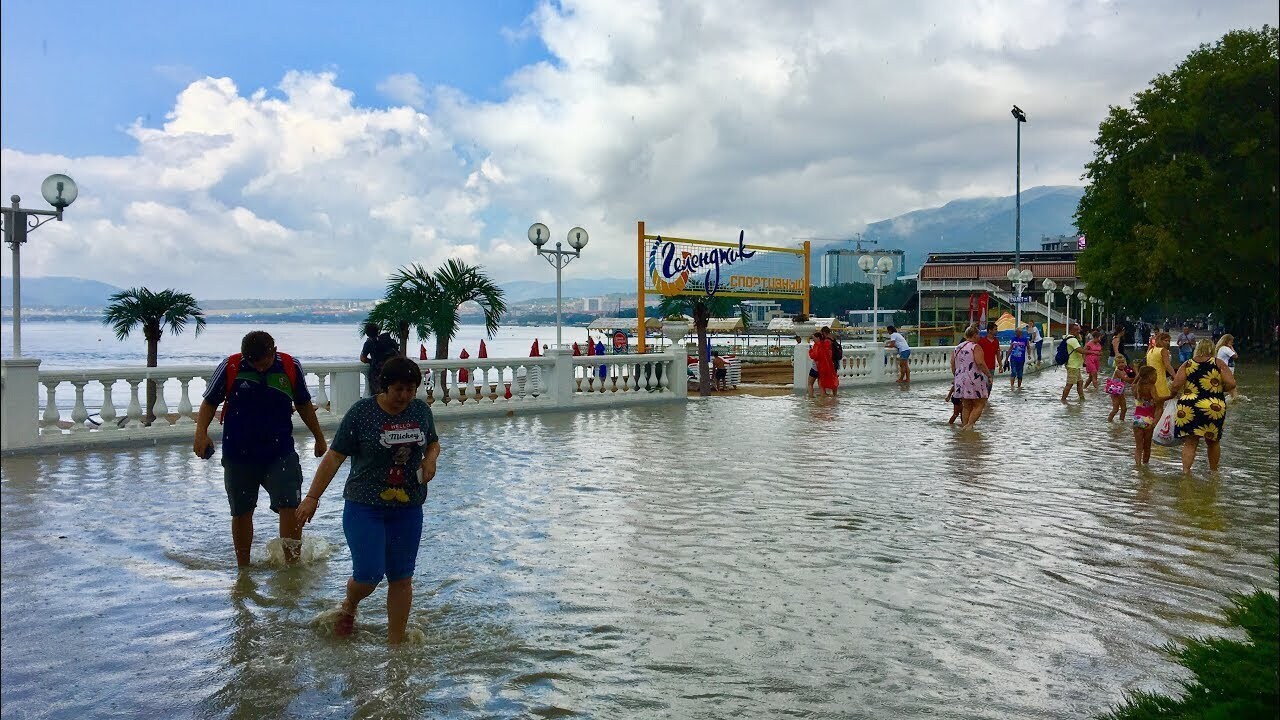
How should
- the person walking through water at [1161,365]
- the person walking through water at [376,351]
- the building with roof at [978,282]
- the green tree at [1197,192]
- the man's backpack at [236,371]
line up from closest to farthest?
the green tree at [1197,192] < the man's backpack at [236,371] < the person walking through water at [1161,365] < the person walking through water at [376,351] < the building with roof at [978,282]

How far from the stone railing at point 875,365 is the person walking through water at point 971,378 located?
8.66 meters

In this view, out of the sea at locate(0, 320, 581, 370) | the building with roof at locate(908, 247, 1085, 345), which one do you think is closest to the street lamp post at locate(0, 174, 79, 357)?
the sea at locate(0, 320, 581, 370)

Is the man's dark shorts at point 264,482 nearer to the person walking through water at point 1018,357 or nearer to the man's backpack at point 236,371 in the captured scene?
the man's backpack at point 236,371

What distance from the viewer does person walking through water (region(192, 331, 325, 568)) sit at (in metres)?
6.75

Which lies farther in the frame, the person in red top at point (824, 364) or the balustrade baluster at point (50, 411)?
the person in red top at point (824, 364)

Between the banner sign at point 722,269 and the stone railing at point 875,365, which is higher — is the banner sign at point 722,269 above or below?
above

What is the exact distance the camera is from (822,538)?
8.11 metres

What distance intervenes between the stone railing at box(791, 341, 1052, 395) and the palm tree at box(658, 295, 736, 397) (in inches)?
→ 93.7

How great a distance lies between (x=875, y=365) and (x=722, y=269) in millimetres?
5349

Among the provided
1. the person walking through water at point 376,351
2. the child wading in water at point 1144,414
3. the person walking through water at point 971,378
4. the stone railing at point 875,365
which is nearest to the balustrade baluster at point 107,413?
the person walking through water at point 376,351

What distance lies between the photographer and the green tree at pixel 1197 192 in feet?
7.33

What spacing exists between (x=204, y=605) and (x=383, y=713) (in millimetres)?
2237

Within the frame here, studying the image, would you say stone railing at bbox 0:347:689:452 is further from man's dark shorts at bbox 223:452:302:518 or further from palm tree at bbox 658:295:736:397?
man's dark shorts at bbox 223:452:302:518

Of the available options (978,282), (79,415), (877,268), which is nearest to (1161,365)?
(79,415)
